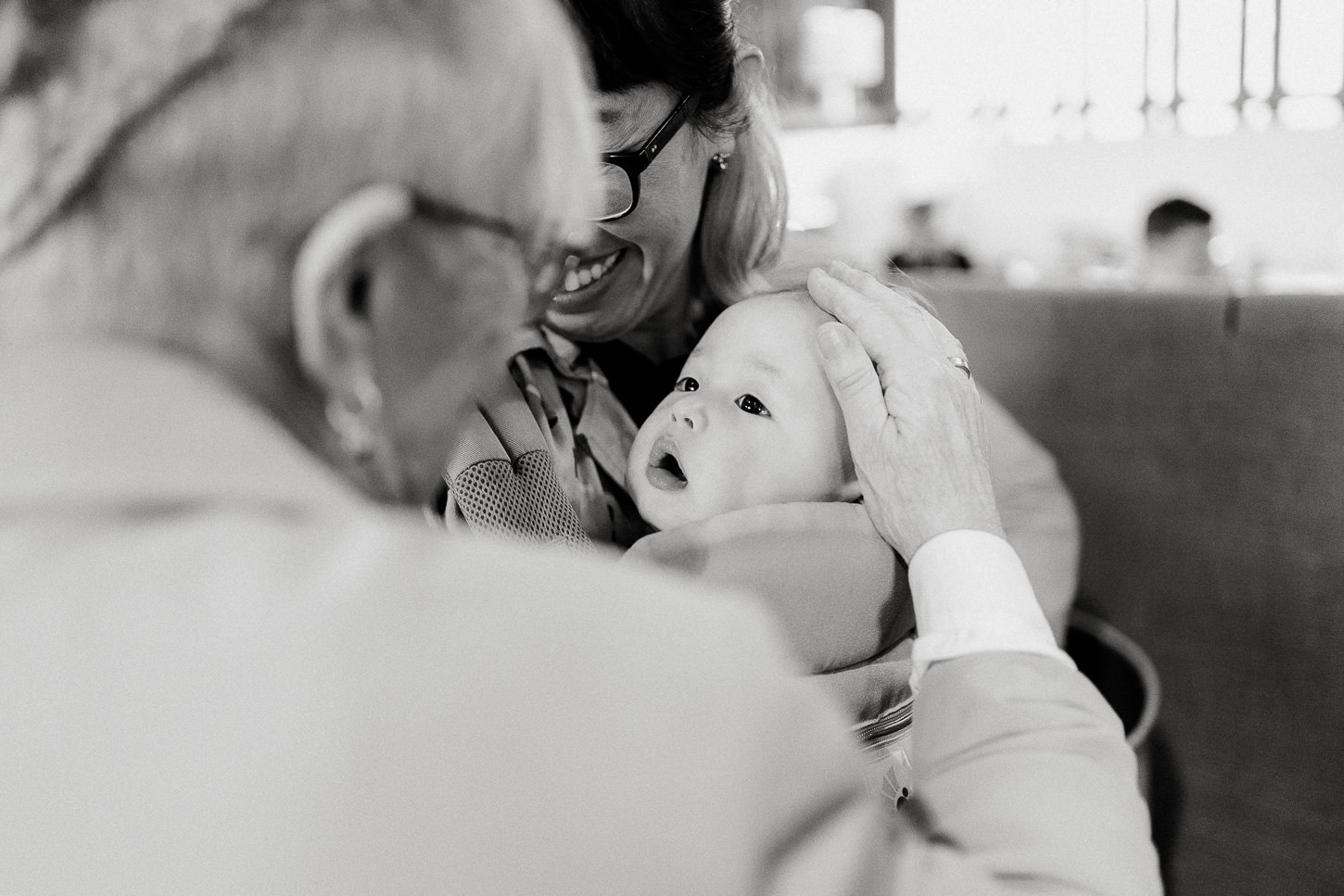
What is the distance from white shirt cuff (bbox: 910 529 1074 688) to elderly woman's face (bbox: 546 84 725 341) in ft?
1.46

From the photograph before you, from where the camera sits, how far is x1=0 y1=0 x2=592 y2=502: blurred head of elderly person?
53cm

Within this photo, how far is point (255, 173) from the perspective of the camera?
0.54 m

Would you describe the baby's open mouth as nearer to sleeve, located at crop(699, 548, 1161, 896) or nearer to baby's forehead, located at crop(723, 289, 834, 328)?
baby's forehead, located at crop(723, 289, 834, 328)

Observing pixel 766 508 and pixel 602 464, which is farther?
pixel 602 464

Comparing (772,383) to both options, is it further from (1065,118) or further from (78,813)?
(1065,118)

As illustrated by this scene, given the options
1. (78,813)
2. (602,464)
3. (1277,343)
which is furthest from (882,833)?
(1277,343)

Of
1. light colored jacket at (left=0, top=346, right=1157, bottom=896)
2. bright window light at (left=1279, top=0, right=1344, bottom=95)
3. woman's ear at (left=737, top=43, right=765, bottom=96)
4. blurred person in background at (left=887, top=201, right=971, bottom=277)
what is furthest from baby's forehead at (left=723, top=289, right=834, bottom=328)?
bright window light at (left=1279, top=0, right=1344, bottom=95)

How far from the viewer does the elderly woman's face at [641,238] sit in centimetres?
112

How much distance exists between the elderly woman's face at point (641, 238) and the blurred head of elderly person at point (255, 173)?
0.54 metres

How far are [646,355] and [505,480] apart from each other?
0.91ft

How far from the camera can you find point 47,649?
467 mm

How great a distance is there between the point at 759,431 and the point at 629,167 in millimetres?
274

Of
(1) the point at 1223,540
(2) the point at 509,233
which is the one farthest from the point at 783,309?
(1) the point at 1223,540

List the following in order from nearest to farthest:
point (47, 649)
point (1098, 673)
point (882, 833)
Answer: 1. point (47, 649)
2. point (882, 833)
3. point (1098, 673)
